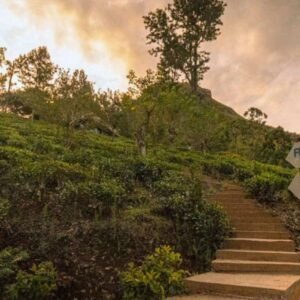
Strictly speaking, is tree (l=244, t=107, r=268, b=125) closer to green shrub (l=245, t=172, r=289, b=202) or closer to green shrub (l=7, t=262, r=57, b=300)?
green shrub (l=245, t=172, r=289, b=202)

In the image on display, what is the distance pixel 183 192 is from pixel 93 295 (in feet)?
14.1

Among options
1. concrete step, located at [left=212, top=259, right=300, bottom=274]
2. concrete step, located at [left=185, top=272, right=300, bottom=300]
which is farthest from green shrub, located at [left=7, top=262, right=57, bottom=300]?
concrete step, located at [left=212, top=259, right=300, bottom=274]

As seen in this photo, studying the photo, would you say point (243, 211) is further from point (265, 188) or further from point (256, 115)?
point (256, 115)

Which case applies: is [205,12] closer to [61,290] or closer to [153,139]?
[153,139]

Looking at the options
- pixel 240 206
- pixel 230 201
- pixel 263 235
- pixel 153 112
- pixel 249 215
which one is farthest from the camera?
pixel 153 112

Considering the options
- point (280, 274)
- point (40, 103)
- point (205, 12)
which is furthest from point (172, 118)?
point (205, 12)

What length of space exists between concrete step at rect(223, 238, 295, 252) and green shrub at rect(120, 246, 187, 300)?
2.14m

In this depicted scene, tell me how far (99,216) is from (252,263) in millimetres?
3101

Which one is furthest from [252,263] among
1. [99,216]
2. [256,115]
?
[256,115]

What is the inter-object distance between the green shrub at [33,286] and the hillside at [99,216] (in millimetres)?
258

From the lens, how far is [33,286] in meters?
5.41

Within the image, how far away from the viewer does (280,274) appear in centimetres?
675

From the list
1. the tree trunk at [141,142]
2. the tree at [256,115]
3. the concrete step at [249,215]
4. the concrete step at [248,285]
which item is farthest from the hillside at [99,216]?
the tree at [256,115]

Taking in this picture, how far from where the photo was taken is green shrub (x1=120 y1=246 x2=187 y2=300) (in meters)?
5.67
